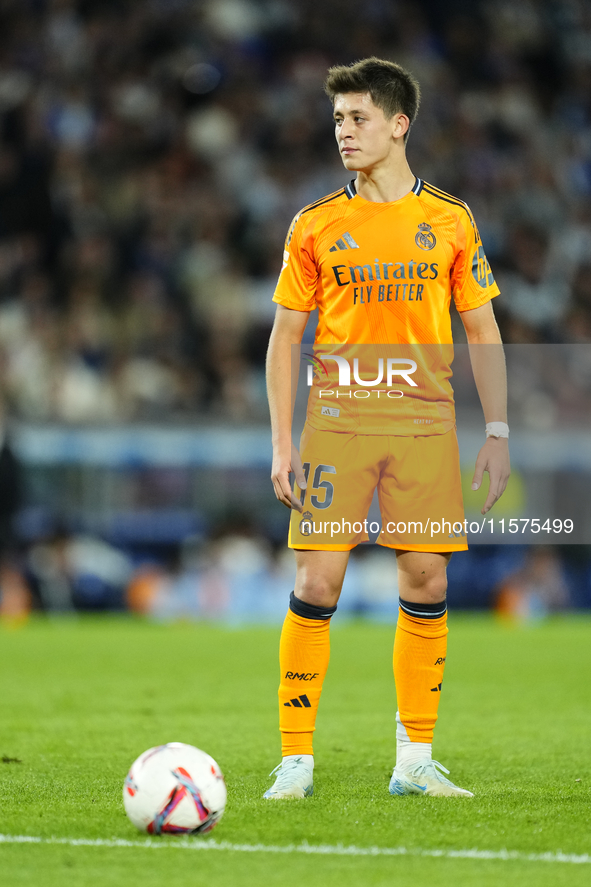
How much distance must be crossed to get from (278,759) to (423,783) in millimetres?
944

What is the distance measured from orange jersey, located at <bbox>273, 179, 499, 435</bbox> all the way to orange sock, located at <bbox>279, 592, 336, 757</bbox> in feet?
2.08

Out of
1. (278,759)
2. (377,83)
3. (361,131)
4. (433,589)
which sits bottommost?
(278,759)

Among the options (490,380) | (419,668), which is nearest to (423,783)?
(419,668)

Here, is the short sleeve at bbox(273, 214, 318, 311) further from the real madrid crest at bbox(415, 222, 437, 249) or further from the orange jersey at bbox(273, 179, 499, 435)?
the real madrid crest at bbox(415, 222, 437, 249)

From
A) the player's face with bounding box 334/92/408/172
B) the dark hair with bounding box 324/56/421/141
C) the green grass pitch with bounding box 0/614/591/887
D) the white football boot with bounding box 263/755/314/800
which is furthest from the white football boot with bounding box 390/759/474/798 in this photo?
the dark hair with bounding box 324/56/421/141

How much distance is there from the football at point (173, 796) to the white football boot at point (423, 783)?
890 millimetres

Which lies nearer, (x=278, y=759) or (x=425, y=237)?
(x=425, y=237)

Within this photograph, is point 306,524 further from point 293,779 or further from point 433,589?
point 293,779

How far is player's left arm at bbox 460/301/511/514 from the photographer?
429cm

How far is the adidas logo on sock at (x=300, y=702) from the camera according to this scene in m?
4.17

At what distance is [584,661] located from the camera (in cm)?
932

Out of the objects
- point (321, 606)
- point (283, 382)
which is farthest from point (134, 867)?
point (283, 382)

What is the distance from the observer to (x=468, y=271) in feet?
14.1

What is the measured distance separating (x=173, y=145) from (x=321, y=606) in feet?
43.4
